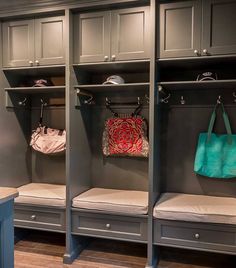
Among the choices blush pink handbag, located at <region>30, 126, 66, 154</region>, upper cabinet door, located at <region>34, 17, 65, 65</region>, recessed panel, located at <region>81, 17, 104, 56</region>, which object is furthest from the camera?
blush pink handbag, located at <region>30, 126, 66, 154</region>

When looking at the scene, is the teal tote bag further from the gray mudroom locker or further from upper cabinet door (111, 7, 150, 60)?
upper cabinet door (111, 7, 150, 60)

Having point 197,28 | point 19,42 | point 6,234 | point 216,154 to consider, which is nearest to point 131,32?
point 197,28

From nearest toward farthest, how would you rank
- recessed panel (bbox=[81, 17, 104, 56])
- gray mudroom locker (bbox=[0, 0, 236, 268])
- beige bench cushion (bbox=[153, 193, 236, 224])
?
beige bench cushion (bbox=[153, 193, 236, 224]) < gray mudroom locker (bbox=[0, 0, 236, 268]) < recessed panel (bbox=[81, 17, 104, 56])

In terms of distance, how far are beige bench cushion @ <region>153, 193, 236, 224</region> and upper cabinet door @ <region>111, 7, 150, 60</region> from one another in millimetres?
1294

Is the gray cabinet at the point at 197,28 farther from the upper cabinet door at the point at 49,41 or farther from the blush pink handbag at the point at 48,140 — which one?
the blush pink handbag at the point at 48,140

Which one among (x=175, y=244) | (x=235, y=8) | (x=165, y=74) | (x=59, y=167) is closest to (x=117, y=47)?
(x=165, y=74)

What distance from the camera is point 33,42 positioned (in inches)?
107

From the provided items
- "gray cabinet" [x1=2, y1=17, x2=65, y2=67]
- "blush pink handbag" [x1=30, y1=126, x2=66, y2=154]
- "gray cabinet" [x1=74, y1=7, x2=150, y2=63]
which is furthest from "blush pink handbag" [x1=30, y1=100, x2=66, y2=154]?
"gray cabinet" [x1=74, y1=7, x2=150, y2=63]

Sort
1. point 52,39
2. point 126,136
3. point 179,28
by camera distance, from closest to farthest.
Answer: point 179,28 < point 52,39 < point 126,136

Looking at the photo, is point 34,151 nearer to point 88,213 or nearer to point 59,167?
point 59,167

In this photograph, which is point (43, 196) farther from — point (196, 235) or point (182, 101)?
point (182, 101)

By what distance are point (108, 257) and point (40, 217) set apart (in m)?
0.76

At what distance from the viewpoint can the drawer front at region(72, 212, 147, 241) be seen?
242cm

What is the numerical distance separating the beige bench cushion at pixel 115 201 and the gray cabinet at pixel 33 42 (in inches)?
51.6
